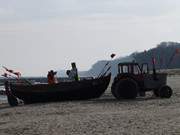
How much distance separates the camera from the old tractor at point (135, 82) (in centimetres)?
3114

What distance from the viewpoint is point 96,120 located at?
19859mm

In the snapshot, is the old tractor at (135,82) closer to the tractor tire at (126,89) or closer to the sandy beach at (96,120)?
the tractor tire at (126,89)

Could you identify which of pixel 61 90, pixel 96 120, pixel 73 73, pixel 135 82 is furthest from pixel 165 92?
pixel 96 120

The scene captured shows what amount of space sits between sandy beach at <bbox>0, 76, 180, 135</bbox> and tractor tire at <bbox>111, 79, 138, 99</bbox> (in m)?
4.69

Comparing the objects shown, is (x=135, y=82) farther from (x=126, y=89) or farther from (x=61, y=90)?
(x=61, y=90)

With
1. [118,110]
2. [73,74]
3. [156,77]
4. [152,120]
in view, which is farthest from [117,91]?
[152,120]

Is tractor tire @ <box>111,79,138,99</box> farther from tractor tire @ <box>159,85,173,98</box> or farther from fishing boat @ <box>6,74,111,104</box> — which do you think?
fishing boat @ <box>6,74,111,104</box>

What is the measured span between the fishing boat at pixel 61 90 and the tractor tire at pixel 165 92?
3674 millimetres

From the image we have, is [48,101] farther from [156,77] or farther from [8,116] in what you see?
[8,116]

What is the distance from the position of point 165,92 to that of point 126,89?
2.18 meters

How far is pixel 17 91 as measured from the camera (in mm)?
33844

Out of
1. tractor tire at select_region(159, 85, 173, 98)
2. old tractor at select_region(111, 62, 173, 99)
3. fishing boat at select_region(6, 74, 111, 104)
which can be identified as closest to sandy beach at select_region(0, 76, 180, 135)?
Result: old tractor at select_region(111, 62, 173, 99)

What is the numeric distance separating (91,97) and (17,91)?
14.3ft

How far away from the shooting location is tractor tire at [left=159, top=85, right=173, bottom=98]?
103 feet
